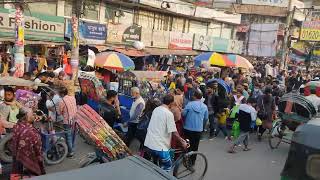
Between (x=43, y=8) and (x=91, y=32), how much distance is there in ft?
8.04

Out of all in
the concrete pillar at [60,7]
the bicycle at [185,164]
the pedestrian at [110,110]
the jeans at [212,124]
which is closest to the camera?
the bicycle at [185,164]

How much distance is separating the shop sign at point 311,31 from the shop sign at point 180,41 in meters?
11.3

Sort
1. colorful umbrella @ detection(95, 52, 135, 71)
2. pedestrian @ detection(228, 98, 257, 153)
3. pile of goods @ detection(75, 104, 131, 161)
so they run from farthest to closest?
1. colorful umbrella @ detection(95, 52, 135, 71)
2. pedestrian @ detection(228, 98, 257, 153)
3. pile of goods @ detection(75, 104, 131, 161)

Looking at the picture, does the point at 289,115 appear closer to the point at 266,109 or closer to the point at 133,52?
the point at 266,109

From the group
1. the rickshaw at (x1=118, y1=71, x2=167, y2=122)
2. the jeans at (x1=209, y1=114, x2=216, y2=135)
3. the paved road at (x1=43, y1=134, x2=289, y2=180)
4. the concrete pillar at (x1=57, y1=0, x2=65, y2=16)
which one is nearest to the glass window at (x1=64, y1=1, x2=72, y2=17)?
the concrete pillar at (x1=57, y1=0, x2=65, y2=16)

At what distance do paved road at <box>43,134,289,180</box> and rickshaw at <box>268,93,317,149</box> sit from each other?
1.10 ft

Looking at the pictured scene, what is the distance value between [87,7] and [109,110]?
37.2ft

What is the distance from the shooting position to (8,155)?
288 inches

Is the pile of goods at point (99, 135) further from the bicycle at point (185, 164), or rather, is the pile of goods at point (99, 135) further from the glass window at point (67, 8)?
the glass window at point (67, 8)

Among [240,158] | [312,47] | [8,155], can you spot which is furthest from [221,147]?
[312,47]

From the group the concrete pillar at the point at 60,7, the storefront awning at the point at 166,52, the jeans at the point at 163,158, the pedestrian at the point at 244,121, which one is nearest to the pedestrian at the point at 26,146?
the jeans at the point at 163,158

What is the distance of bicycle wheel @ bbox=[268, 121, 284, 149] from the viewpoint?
11141mm

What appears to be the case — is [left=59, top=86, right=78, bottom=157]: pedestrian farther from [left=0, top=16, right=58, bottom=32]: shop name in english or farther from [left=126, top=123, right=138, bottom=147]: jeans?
[left=0, top=16, right=58, bottom=32]: shop name in english

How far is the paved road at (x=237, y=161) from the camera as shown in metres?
8.26
